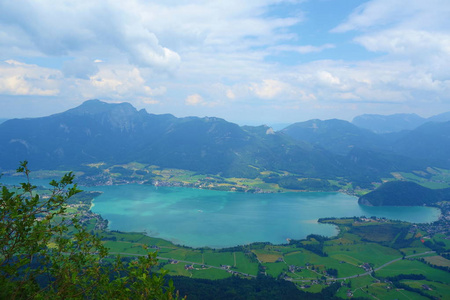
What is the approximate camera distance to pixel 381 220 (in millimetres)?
73188

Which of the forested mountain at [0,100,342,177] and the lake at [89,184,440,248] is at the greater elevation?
the forested mountain at [0,100,342,177]

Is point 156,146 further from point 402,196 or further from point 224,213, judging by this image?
point 402,196

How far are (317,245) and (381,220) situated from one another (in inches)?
1089

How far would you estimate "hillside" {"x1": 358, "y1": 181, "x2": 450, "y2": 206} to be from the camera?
9456cm

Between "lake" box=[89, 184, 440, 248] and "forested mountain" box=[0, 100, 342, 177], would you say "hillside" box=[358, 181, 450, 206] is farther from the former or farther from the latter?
"forested mountain" box=[0, 100, 342, 177]

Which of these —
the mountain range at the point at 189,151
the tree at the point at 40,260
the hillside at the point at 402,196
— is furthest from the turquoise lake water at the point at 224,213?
the tree at the point at 40,260

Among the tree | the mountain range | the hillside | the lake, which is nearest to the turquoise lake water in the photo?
the lake

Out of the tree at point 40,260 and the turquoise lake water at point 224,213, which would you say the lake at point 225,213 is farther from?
the tree at point 40,260

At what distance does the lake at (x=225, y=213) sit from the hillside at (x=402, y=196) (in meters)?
3.67

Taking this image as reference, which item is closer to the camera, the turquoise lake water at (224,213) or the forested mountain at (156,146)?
the turquoise lake water at (224,213)

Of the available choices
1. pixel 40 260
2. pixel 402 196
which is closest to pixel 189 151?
pixel 402 196

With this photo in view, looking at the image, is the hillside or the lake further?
the hillside

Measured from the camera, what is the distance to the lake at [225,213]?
62.5 m

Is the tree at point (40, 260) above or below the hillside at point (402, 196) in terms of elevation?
above
